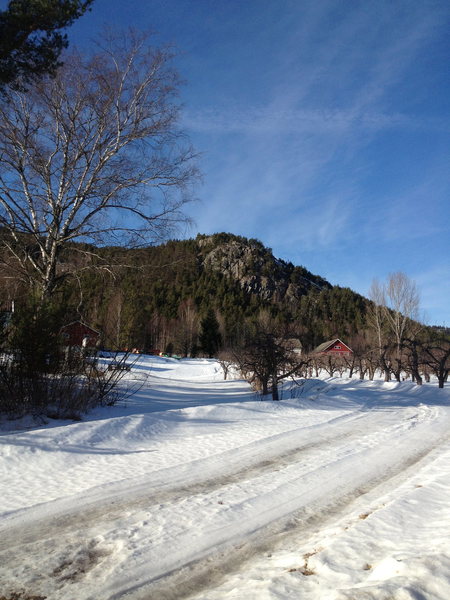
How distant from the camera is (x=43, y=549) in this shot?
10.0ft

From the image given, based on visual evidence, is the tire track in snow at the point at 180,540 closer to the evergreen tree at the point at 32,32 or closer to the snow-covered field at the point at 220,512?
the snow-covered field at the point at 220,512

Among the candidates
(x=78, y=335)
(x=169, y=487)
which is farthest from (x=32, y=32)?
(x=169, y=487)

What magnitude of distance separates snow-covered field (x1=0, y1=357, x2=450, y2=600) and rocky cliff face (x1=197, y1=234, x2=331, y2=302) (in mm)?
130644

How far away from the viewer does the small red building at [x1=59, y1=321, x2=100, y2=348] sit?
877cm

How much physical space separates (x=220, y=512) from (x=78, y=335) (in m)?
6.78

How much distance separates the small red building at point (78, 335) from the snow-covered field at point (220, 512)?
204 centimetres

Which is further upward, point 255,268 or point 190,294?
point 255,268

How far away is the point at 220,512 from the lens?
12.5ft

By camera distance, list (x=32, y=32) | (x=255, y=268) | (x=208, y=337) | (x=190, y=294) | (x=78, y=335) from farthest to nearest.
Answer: (x=255, y=268) → (x=190, y=294) → (x=208, y=337) → (x=78, y=335) → (x=32, y=32)

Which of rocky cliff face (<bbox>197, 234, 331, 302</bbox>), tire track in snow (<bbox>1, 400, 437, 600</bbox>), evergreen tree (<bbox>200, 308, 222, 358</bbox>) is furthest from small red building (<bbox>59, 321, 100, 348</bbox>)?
rocky cliff face (<bbox>197, 234, 331, 302</bbox>)

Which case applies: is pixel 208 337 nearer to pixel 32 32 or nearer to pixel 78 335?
pixel 78 335

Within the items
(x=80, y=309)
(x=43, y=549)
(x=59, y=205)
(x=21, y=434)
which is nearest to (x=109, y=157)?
(x=59, y=205)

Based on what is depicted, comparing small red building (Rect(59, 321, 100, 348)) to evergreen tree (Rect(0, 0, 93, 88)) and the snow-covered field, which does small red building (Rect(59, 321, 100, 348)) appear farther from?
evergreen tree (Rect(0, 0, 93, 88))

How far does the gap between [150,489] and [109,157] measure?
859 centimetres
